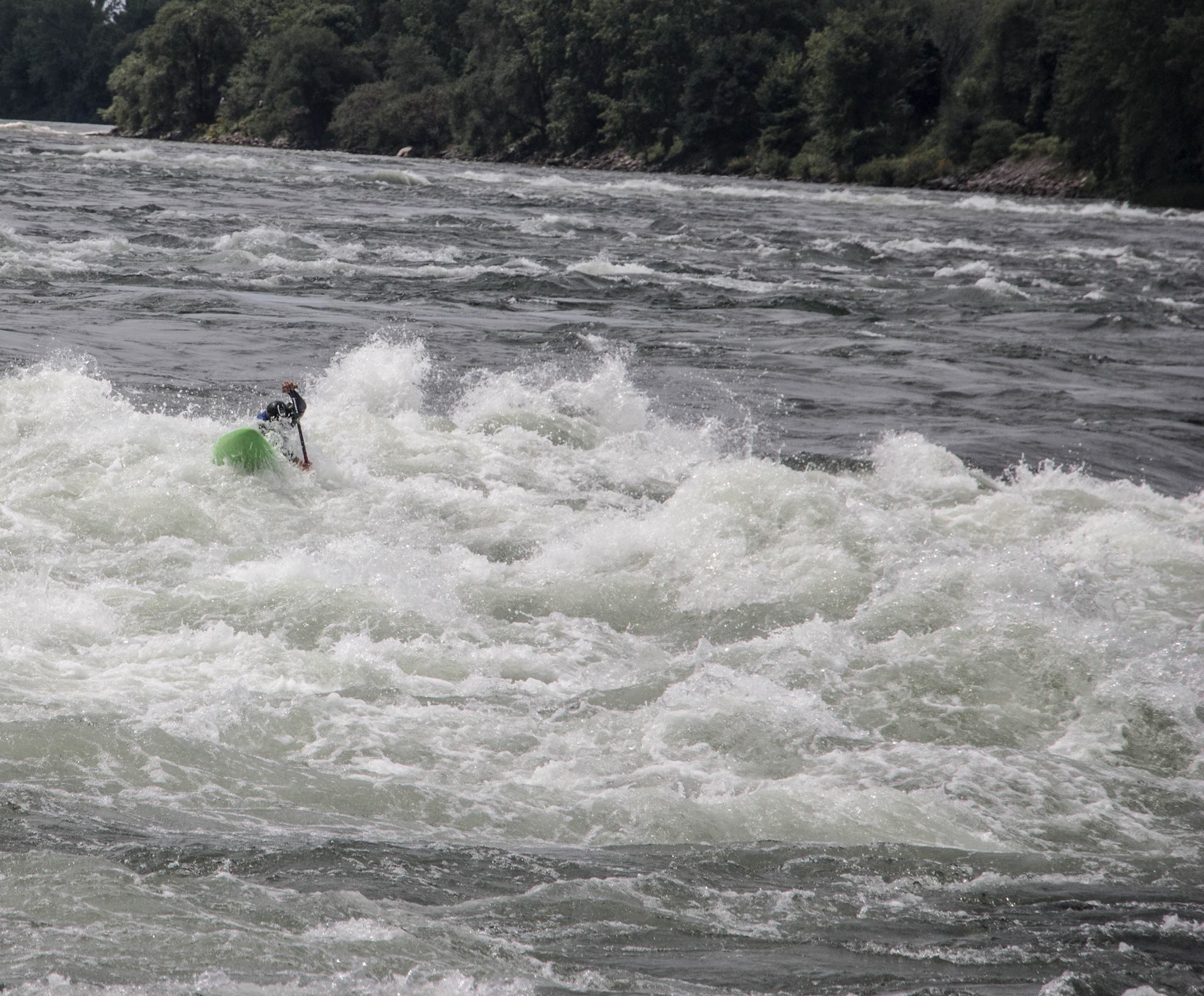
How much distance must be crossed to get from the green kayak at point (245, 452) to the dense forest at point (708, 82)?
38.9 meters

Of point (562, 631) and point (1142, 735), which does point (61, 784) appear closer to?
point (562, 631)

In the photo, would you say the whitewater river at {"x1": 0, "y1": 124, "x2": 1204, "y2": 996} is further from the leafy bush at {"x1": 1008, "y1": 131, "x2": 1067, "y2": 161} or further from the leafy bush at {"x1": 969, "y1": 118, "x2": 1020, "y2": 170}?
the leafy bush at {"x1": 969, "y1": 118, "x2": 1020, "y2": 170}

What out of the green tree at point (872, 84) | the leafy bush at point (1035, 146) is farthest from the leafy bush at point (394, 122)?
the leafy bush at point (1035, 146)

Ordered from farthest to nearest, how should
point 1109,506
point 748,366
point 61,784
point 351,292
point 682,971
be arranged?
point 351,292, point 748,366, point 1109,506, point 61,784, point 682,971

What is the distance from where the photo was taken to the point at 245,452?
28.0 feet

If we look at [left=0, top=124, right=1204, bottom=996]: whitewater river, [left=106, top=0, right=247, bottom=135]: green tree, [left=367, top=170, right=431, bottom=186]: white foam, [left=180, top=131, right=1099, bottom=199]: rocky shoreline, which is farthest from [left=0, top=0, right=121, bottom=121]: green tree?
[left=0, top=124, right=1204, bottom=996]: whitewater river

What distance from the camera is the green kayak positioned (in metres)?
8.52

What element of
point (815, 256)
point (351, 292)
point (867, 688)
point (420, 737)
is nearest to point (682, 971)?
point (420, 737)

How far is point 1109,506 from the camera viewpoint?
29.5 ft

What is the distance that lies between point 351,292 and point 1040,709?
12.3 metres

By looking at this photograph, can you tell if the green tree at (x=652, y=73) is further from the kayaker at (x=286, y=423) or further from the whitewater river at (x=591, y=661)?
the kayaker at (x=286, y=423)

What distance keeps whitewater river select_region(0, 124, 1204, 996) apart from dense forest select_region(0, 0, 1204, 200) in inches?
1232

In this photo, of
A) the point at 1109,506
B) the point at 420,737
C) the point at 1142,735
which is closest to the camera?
the point at 420,737

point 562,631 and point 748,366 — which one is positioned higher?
point 748,366
